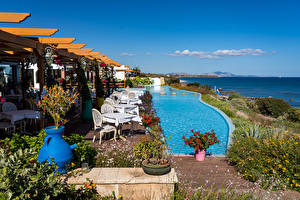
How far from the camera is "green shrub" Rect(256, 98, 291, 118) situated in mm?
16516

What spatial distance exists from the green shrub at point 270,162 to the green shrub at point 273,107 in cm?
1331

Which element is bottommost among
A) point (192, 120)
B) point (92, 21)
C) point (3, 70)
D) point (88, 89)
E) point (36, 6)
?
point (192, 120)

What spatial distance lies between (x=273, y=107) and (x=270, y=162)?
14551 mm

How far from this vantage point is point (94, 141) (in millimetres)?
6188

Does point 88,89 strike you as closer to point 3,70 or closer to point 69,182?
point 69,182

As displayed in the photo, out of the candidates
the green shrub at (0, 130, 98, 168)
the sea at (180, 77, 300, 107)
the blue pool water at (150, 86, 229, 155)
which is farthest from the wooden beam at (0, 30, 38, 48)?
the sea at (180, 77, 300, 107)

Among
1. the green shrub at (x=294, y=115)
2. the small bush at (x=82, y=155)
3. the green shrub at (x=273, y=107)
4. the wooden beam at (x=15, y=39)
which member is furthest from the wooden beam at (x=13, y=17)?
the green shrub at (x=273, y=107)

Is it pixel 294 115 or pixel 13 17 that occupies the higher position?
pixel 13 17

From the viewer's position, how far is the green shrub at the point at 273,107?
54.2 feet

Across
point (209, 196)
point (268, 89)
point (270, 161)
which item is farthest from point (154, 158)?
point (268, 89)

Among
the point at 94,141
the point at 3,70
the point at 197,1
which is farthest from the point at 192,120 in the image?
the point at 197,1

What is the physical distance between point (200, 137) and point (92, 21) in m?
19.0

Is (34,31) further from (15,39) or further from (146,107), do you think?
(146,107)

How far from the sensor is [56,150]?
119 inches
